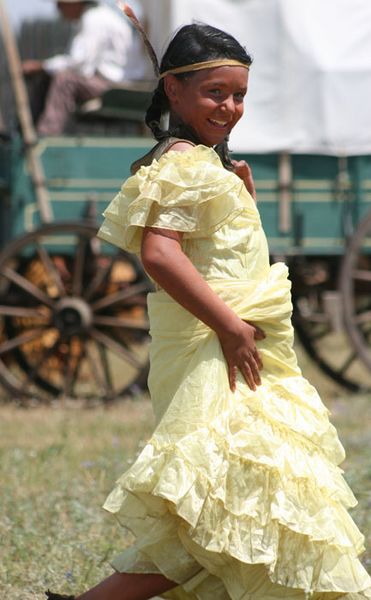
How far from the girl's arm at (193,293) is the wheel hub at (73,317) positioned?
4529 mm

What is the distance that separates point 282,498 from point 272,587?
0.22m

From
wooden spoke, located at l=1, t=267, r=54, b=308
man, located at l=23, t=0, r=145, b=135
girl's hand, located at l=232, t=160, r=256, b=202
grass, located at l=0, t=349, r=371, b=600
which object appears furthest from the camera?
man, located at l=23, t=0, r=145, b=135

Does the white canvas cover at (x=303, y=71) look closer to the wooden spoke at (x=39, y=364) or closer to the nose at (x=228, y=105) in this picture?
the wooden spoke at (x=39, y=364)

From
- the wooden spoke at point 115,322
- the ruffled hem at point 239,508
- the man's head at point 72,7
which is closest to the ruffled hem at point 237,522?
the ruffled hem at point 239,508

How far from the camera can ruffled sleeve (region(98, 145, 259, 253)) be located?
3.12 meters

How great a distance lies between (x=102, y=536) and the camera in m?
4.34

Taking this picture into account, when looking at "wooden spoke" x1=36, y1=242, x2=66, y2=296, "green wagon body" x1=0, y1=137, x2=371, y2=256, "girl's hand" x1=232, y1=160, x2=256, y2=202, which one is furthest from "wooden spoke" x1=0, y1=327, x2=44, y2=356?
"girl's hand" x1=232, y1=160, x2=256, y2=202

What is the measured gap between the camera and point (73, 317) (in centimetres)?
767

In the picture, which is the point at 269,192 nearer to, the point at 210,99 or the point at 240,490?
the point at 210,99

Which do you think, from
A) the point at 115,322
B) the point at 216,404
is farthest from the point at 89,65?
the point at 216,404

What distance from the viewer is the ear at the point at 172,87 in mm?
3279

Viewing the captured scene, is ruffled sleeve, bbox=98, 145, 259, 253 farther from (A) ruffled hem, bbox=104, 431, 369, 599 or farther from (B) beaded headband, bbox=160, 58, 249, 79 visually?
(A) ruffled hem, bbox=104, 431, 369, 599

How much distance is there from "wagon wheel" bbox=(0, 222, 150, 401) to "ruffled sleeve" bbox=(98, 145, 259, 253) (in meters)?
4.36

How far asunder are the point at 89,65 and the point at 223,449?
5.99 metres
